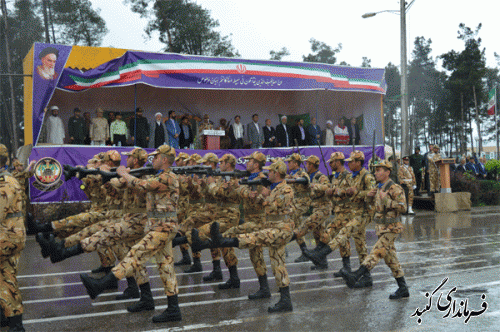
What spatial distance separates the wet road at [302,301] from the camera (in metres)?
5.77

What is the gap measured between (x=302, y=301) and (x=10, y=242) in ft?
12.2

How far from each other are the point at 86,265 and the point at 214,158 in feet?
11.2


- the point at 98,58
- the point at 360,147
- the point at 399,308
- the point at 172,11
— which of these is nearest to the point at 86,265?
the point at 399,308

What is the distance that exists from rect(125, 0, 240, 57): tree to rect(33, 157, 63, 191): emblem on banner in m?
17.4

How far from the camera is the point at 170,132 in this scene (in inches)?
630

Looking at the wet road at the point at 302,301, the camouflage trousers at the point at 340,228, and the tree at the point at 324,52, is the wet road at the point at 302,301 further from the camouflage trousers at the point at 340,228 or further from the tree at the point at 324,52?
the tree at the point at 324,52

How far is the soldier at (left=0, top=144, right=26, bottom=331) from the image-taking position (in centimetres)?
528

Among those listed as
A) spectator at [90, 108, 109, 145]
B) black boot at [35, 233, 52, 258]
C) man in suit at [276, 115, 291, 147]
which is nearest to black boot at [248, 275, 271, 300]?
black boot at [35, 233, 52, 258]

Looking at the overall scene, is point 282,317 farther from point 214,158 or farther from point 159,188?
point 214,158

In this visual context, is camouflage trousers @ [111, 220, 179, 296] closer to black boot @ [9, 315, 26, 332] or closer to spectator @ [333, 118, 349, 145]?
black boot @ [9, 315, 26, 332]

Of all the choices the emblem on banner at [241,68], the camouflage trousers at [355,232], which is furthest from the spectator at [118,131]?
the camouflage trousers at [355,232]

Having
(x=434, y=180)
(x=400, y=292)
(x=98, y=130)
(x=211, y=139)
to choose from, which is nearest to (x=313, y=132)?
(x=211, y=139)

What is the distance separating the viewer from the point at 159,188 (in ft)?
19.9

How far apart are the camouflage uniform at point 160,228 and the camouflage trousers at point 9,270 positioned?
3.79 ft
